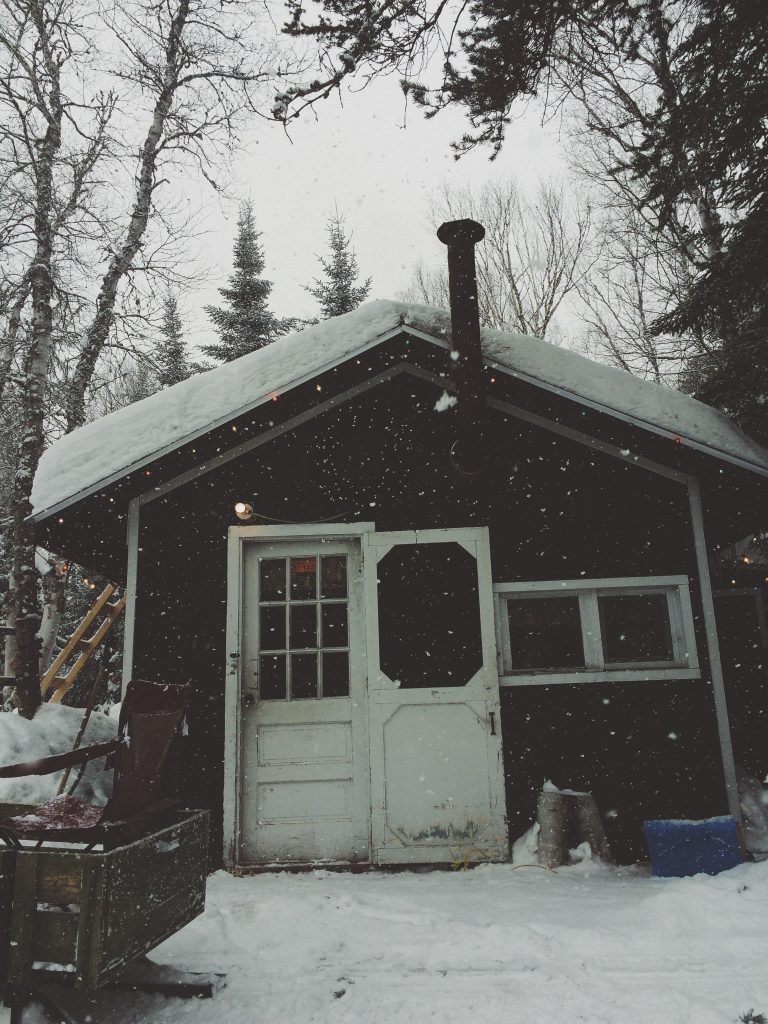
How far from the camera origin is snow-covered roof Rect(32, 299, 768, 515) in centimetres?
433

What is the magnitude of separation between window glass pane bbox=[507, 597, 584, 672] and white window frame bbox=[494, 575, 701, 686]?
0.05 metres

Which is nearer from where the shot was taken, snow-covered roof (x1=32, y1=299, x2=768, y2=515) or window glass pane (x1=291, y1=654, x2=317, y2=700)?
snow-covered roof (x1=32, y1=299, x2=768, y2=515)

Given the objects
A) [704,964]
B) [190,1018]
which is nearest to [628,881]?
[704,964]

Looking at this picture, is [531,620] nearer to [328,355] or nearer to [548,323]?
[328,355]

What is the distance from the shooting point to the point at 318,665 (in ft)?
15.6

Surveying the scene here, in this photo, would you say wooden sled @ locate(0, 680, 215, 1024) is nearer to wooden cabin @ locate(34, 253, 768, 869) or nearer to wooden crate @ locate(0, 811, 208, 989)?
wooden crate @ locate(0, 811, 208, 989)

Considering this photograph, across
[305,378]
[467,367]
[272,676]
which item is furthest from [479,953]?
[305,378]

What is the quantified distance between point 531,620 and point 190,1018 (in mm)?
3254

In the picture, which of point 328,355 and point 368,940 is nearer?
point 368,940

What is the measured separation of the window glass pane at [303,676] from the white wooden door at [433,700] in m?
0.46

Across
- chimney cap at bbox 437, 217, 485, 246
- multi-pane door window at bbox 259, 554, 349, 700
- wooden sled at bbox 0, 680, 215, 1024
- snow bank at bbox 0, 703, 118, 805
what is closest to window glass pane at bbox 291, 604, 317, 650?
multi-pane door window at bbox 259, 554, 349, 700

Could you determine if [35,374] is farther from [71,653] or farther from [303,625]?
[303,625]

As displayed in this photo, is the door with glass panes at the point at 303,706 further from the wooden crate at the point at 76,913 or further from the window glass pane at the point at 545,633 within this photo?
the wooden crate at the point at 76,913

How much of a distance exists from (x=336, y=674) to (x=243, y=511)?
1.42 metres
